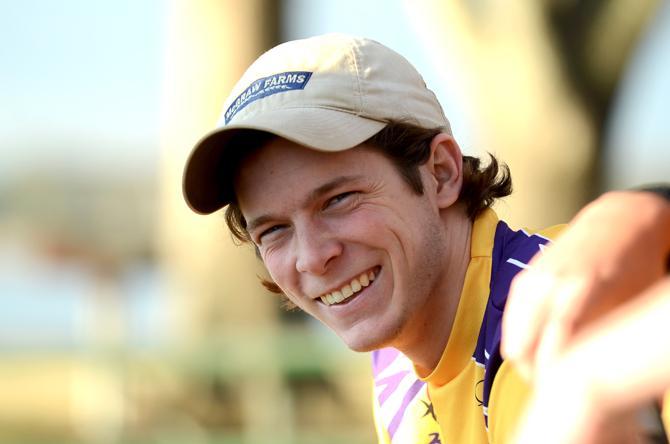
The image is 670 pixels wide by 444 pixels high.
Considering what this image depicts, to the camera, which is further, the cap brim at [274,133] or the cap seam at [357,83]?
the cap seam at [357,83]

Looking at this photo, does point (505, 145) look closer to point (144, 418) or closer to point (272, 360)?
point (272, 360)

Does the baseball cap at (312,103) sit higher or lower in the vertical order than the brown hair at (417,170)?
higher

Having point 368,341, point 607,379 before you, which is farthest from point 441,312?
point 607,379

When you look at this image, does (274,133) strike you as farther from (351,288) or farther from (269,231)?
(351,288)

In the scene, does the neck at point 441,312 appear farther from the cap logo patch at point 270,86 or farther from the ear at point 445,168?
the cap logo patch at point 270,86

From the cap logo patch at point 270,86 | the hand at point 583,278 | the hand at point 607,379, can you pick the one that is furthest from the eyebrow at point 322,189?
the hand at point 607,379

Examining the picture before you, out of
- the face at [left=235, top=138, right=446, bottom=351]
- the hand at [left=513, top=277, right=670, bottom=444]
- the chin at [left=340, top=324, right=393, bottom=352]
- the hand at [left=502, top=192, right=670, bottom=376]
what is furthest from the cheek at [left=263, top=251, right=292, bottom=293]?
the hand at [left=513, top=277, right=670, bottom=444]

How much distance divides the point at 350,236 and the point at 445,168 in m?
0.44

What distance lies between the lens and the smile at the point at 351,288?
9.60 ft

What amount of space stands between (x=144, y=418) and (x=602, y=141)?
3770 mm

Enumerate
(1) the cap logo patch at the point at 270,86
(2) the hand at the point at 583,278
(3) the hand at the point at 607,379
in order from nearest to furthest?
(3) the hand at the point at 607,379 < (2) the hand at the point at 583,278 < (1) the cap logo patch at the point at 270,86

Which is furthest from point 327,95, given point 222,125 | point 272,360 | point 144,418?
point 144,418

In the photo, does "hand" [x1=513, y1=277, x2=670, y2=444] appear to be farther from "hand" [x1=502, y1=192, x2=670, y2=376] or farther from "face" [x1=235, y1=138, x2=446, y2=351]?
"face" [x1=235, y1=138, x2=446, y2=351]

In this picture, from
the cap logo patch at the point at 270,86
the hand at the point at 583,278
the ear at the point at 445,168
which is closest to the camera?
the hand at the point at 583,278
